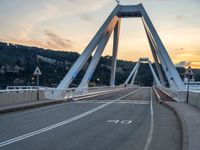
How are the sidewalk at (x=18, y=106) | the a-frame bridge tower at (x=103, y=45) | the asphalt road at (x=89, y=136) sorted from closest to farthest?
the asphalt road at (x=89, y=136)
the sidewalk at (x=18, y=106)
the a-frame bridge tower at (x=103, y=45)

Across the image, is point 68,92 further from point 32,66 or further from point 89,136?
point 32,66

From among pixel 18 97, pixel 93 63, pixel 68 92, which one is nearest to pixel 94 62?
pixel 93 63

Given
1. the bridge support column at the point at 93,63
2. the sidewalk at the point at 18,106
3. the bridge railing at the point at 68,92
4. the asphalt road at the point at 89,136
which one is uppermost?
the bridge support column at the point at 93,63

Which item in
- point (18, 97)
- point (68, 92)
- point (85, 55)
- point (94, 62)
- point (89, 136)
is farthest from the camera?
point (94, 62)

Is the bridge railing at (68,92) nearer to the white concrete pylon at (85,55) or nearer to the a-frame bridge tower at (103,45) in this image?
the a-frame bridge tower at (103,45)

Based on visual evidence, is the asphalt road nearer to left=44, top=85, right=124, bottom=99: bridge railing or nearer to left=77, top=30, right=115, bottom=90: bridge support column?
left=44, top=85, right=124, bottom=99: bridge railing

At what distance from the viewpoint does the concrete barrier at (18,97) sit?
2745 centimetres

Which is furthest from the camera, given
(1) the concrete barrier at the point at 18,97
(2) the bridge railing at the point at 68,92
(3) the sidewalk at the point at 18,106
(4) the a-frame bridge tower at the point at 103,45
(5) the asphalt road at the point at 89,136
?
(4) the a-frame bridge tower at the point at 103,45

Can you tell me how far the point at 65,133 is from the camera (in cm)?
1395

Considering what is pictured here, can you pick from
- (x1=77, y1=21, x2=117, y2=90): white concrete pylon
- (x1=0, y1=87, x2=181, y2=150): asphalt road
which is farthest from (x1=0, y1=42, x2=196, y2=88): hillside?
(x1=0, y1=87, x2=181, y2=150): asphalt road

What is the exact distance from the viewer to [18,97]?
29891 millimetres

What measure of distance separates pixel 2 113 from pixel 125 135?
11.0 m

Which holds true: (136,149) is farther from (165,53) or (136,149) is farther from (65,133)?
(165,53)

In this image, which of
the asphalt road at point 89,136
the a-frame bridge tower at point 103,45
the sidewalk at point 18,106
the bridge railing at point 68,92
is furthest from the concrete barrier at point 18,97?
the a-frame bridge tower at point 103,45
